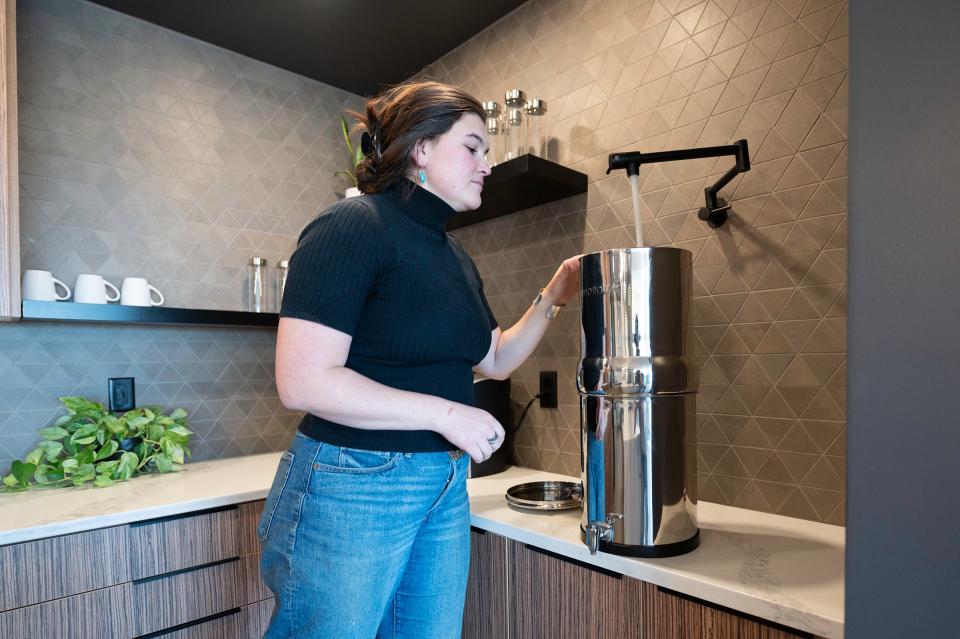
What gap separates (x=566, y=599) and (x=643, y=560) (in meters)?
0.20

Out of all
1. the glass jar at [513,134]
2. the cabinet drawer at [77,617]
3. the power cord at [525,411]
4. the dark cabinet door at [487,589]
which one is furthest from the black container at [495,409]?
the cabinet drawer at [77,617]

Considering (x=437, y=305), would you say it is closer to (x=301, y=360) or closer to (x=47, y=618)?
(x=301, y=360)

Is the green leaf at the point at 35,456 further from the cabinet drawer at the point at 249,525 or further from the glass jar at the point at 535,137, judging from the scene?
the glass jar at the point at 535,137

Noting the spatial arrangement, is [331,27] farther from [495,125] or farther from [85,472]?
[85,472]

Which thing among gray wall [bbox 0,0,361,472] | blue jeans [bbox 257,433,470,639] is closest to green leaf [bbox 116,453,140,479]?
gray wall [bbox 0,0,361,472]

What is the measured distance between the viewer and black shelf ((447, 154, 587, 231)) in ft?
4.85

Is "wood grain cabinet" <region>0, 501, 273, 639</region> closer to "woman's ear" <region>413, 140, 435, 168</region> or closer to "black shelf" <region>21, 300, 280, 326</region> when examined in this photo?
"black shelf" <region>21, 300, 280, 326</region>

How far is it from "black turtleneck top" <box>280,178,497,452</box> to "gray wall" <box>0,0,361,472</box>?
1.20 metres

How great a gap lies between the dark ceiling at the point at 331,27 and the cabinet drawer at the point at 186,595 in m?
1.67

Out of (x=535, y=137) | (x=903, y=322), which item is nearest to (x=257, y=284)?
(x=535, y=137)

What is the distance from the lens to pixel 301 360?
0.81m

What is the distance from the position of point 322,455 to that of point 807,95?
3.93ft

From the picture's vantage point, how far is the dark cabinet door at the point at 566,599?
0.96 meters

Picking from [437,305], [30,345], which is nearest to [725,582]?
[437,305]
